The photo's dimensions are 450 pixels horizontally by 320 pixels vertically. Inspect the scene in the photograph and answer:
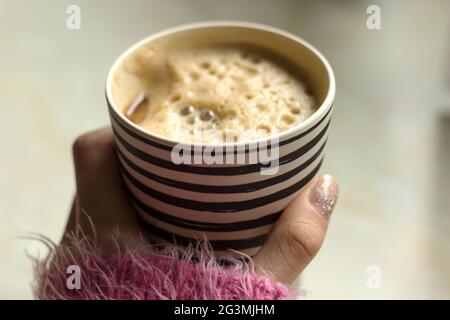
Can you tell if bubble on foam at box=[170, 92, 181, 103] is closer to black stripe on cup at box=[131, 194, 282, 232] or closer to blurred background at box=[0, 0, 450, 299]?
black stripe on cup at box=[131, 194, 282, 232]

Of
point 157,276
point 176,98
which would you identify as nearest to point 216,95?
point 176,98

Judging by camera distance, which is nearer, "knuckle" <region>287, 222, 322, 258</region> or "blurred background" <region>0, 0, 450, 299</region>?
"knuckle" <region>287, 222, 322, 258</region>

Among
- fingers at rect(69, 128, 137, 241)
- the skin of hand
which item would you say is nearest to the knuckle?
the skin of hand

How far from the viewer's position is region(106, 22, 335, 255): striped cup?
0.37 metres

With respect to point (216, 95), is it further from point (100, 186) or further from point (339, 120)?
point (339, 120)

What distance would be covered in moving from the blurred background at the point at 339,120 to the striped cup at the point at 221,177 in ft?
0.65

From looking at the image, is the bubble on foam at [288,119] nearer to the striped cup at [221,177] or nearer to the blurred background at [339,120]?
the striped cup at [221,177]

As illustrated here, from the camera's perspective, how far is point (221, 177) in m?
0.37

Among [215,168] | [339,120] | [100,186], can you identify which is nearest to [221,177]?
[215,168]

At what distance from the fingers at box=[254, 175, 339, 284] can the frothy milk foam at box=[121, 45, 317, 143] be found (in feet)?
0.18

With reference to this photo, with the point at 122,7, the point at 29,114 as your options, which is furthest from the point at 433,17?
the point at 29,114

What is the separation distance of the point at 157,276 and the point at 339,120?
39 cm

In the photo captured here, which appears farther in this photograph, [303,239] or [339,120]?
[339,120]

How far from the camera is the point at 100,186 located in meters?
0.46
